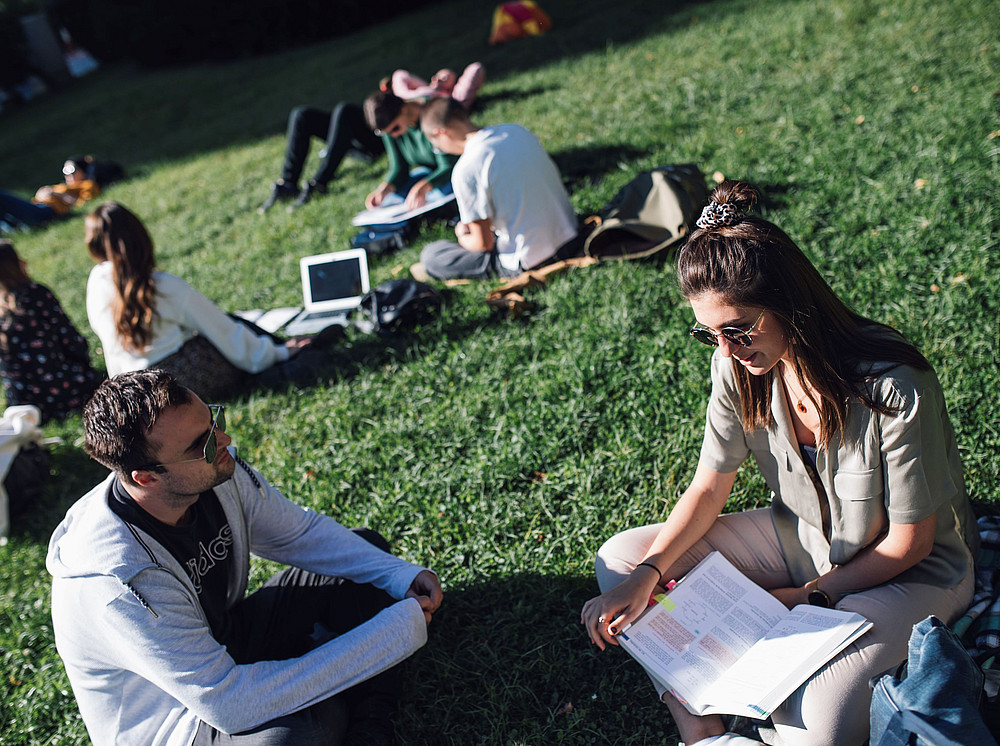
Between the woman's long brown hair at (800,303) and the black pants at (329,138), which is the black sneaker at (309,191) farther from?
the woman's long brown hair at (800,303)

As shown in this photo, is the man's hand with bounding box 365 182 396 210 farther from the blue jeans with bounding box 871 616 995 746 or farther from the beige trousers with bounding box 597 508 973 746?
the blue jeans with bounding box 871 616 995 746

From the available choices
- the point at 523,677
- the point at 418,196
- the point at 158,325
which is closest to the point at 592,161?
the point at 418,196

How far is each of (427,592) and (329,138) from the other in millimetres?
5991

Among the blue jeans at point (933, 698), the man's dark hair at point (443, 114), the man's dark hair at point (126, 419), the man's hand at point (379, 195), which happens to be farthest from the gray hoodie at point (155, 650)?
the man's hand at point (379, 195)

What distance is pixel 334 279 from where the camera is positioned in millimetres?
5559

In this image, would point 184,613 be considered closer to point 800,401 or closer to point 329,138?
point 800,401

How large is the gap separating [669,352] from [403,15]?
14.0m

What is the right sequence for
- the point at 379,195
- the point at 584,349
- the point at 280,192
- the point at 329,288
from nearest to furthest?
the point at 584,349 → the point at 329,288 → the point at 379,195 → the point at 280,192

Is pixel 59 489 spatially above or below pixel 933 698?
below

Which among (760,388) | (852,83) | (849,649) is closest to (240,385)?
(760,388)

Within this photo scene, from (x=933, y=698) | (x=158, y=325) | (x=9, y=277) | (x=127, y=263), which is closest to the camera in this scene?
(x=933, y=698)

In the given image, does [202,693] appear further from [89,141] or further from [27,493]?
[89,141]

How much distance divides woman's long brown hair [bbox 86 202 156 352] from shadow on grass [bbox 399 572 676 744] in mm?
2605

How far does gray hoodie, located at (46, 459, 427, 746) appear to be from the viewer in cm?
217
